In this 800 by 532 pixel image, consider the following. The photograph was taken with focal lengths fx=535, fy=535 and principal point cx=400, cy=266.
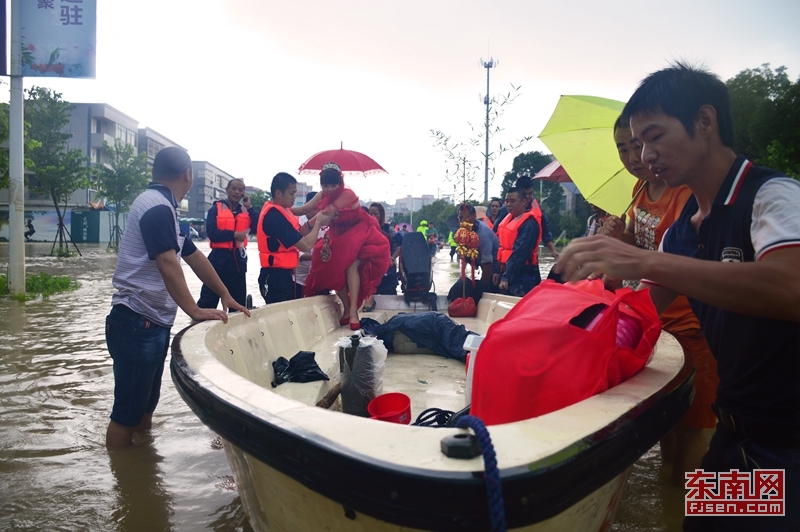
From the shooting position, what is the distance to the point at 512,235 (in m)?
6.32

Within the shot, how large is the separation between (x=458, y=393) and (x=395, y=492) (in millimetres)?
2701

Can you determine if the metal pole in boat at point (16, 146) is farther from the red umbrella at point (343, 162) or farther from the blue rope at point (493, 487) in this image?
the blue rope at point (493, 487)

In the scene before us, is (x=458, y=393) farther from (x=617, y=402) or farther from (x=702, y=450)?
(x=617, y=402)

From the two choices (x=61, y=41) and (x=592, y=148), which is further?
(x=61, y=41)

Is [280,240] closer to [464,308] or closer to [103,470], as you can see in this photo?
[464,308]

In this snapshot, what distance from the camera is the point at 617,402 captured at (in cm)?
151

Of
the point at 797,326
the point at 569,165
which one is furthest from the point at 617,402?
the point at 569,165

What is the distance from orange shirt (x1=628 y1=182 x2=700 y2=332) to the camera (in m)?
2.59

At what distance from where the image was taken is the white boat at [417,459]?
44.2 inches

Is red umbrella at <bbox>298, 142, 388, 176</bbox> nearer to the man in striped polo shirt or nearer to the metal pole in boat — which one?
the man in striped polo shirt

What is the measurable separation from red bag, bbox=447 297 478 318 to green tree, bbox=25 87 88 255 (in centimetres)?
1977

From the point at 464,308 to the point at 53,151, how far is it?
2231 cm

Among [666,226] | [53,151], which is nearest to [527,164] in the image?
[53,151]

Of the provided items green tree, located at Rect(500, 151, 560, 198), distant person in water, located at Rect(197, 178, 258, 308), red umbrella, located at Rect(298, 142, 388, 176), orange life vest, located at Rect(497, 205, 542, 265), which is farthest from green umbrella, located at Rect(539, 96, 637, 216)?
green tree, located at Rect(500, 151, 560, 198)
